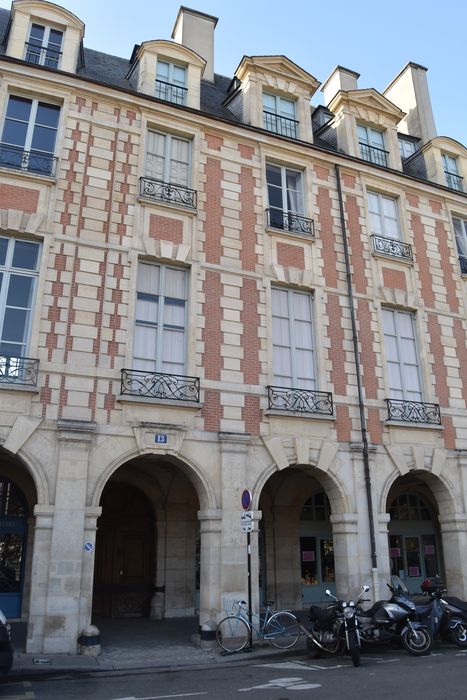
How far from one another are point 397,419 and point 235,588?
5099 millimetres

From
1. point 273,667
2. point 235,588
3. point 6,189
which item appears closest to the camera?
point 273,667

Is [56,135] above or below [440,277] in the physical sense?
above

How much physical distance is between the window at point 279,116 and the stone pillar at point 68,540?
29.6 feet

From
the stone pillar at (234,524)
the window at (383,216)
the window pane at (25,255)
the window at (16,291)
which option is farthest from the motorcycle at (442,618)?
the window pane at (25,255)

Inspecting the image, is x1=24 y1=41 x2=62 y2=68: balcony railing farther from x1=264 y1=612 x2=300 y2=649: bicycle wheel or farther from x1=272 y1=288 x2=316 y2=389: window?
x1=264 y1=612 x2=300 y2=649: bicycle wheel

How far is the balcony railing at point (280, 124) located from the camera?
1434 centimetres

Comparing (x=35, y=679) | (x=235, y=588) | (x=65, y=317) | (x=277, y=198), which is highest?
(x=277, y=198)

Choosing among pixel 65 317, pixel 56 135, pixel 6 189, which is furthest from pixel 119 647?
pixel 56 135

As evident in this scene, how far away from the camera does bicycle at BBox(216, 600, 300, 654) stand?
933 centimetres

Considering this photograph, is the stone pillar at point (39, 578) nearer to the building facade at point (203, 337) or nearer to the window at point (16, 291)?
the building facade at point (203, 337)

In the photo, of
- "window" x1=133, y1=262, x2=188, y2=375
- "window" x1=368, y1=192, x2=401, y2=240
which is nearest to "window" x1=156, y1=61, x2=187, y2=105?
"window" x1=133, y1=262, x2=188, y2=375

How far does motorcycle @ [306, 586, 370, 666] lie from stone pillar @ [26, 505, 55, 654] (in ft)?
13.5

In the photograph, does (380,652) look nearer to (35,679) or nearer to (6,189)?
(35,679)

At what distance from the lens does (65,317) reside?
10.3 metres
